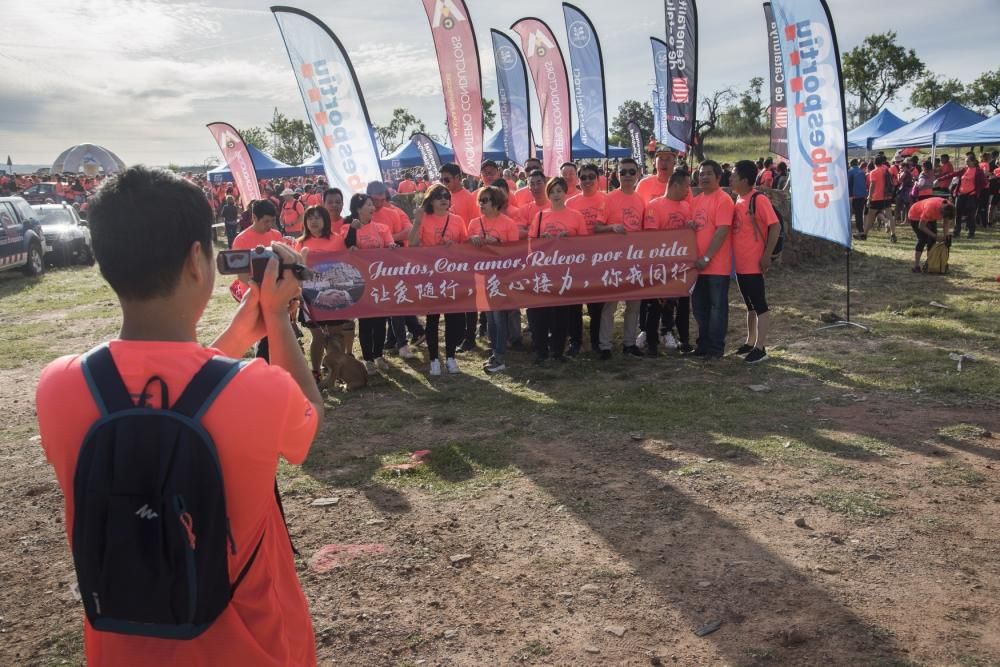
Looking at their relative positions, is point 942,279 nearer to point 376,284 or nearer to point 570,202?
point 570,202

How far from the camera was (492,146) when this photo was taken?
33125 mm

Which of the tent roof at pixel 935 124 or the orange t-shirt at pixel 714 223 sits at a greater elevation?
the tent roof at pixel 935 124

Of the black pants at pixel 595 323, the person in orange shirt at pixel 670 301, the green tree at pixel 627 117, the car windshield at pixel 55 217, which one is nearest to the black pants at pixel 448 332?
the black pants at pixel 595 323

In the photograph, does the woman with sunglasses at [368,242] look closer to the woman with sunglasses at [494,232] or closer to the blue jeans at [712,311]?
the woman with sunglasses at [494,232]

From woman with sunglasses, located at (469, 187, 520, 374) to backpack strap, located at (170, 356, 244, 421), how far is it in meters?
6.91

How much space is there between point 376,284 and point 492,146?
85.3 ft

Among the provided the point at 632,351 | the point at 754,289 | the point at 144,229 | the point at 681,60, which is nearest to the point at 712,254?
the point at 754,289

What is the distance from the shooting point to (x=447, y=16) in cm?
1206

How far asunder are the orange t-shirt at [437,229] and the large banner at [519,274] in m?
0.22

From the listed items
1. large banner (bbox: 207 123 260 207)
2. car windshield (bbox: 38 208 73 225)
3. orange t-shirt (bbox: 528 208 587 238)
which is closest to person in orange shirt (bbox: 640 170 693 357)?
orange t-shirt (bbox: 528 208 587 238)

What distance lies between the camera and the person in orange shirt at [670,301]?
8.44 metres

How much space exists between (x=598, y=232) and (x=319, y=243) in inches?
119

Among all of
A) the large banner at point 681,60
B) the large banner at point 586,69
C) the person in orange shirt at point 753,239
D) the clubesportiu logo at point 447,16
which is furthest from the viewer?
the large banner at point 586,69

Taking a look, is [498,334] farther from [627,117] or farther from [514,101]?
[627,117]
